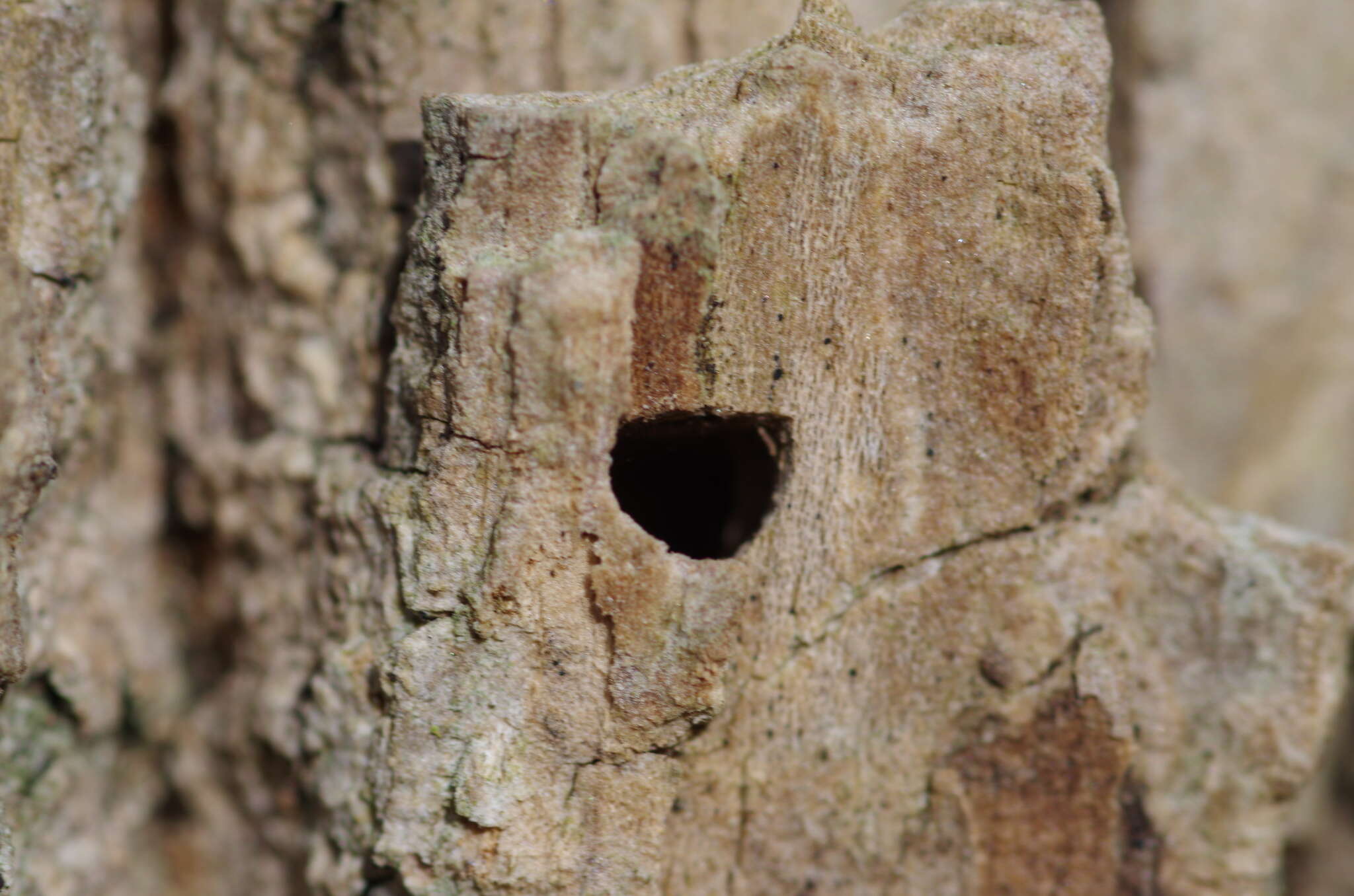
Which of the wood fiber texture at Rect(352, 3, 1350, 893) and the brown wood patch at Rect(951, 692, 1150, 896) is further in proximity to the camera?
the brown wood patch at Rect(951, 692, 1150, 896)

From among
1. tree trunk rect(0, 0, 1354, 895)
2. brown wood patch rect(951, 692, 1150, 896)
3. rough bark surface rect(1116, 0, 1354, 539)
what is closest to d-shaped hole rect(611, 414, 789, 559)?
tree trunk rect(0, 0, 1354, 895)

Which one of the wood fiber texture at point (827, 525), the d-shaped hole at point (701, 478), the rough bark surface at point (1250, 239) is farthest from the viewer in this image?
the rough bark surface at point (1250, 239)

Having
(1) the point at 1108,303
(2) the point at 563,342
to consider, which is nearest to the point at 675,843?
(2) the point at 563,342

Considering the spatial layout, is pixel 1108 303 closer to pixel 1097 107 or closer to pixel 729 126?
pixel 1097 107

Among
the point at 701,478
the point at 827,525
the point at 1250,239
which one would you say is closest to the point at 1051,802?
the point at 827,525

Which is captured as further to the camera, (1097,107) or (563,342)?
(1097,107)

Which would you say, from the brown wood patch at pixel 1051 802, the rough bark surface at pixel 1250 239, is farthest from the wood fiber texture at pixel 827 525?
the rough bark surface at pixel 1250 239

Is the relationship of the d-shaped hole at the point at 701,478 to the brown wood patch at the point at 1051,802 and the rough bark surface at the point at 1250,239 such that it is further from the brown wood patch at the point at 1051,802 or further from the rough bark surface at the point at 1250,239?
the rough bark surface at the point at 1250,239

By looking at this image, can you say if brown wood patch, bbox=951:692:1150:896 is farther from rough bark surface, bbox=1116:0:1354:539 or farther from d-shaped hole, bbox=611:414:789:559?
rough bark surface, bbox=1116:0:1354:539

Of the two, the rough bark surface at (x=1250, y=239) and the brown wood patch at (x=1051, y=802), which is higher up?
the rough bark surface at (x=1250, y=239)
